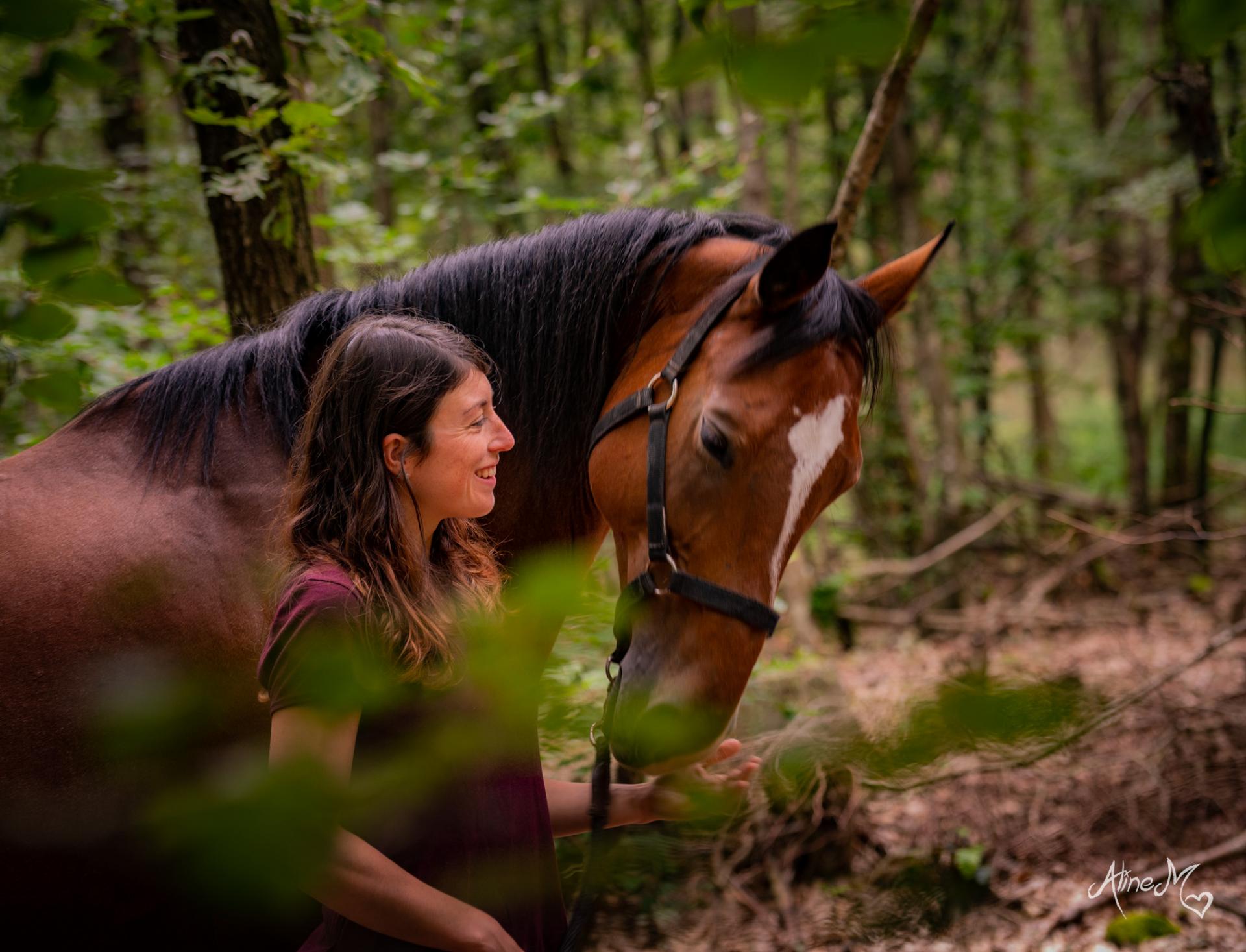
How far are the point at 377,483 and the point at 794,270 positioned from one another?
1.01 metres

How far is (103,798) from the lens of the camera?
1.50 meters

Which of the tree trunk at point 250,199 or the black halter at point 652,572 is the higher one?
the tree trunk at point 250,199

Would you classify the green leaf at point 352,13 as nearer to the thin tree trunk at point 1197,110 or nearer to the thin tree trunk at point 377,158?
the thin tree trunk at point 1197,110

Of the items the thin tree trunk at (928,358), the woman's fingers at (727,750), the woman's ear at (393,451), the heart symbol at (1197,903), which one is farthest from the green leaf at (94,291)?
the thin tree trunk at (928,358)

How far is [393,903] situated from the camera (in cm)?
107

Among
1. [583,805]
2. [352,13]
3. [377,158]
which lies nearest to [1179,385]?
[377,158]

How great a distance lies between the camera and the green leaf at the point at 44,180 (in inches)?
33.7

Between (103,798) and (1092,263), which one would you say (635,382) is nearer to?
(103,798)

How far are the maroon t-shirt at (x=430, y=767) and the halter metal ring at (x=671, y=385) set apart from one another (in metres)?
0.80

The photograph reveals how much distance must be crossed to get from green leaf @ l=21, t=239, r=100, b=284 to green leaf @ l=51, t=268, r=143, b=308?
8 cm

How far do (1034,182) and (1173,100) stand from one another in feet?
24.8

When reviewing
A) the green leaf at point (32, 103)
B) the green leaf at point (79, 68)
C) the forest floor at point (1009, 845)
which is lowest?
the forest floor at point (1009, 845)

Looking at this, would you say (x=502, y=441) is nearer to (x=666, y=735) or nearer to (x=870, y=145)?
(x=666, y=735)

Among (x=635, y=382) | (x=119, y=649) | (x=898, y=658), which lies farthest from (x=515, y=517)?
(x=898, y=658)
